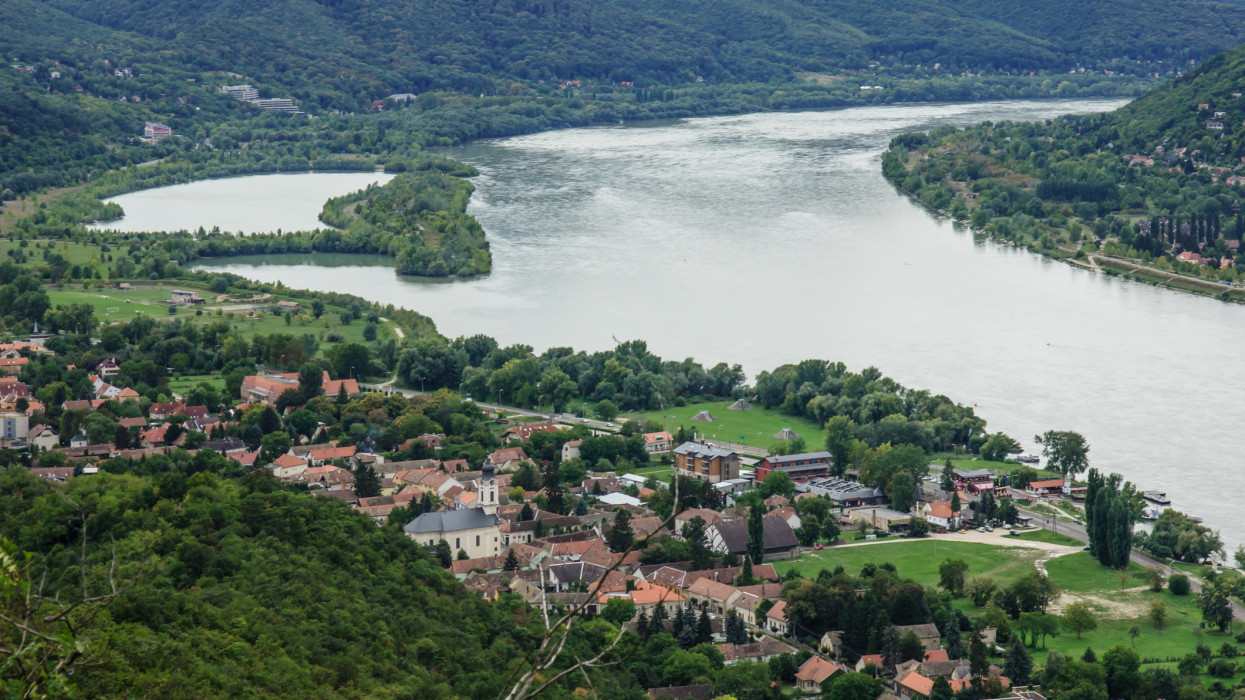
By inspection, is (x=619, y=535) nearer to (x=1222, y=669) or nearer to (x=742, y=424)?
(x=1222, y=669)

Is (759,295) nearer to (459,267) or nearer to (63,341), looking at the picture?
(459,267)

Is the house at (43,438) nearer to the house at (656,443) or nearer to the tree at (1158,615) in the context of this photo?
the house at (656,443)

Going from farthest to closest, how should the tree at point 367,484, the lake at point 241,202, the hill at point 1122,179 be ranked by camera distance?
1. the lake at point 241,202
2. the hill at point 1122,179
3. the tree at point 367,484

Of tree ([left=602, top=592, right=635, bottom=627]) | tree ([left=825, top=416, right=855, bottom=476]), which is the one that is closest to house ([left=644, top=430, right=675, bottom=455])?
tree ([left=825, top=416, right=855, bottom=476])

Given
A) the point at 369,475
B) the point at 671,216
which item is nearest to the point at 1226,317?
the point at 671,216

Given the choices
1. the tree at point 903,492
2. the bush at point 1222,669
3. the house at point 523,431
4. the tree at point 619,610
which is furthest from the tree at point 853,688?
the house at point 523,431

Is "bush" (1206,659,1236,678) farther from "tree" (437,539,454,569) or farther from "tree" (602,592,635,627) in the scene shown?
"tree" (437,539,454,569)

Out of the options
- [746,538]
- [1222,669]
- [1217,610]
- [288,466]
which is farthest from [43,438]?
[1222,669]
